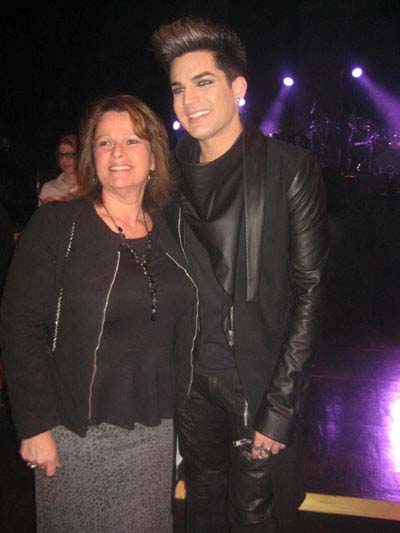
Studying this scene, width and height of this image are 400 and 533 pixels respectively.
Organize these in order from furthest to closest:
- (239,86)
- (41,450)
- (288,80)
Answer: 1. (288,80)
2. (239,86)
3. (41,450)

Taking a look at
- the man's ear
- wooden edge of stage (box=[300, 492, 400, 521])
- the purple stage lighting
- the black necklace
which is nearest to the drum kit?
the purple stage lighting

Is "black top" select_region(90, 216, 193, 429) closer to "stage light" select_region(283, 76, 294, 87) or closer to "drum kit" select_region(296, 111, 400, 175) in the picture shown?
"drum kit" select_region(296, 111, 400, 175)

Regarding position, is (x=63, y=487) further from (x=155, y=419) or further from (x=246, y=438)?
(x=246, y=438)

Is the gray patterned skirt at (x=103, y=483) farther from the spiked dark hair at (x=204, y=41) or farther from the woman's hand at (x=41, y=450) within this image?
the spiked dark hair at (x=204, y=41)

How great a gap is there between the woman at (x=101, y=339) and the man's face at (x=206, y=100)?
16 cm

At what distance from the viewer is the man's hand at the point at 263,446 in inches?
68.2

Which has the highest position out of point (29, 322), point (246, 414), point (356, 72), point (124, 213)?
point (356, 72)

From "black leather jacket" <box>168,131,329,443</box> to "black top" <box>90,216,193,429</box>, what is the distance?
26 cm

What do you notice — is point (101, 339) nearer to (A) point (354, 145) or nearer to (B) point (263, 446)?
(B) point (263, 446)

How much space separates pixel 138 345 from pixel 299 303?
1.98ft

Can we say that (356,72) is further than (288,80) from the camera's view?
Yes

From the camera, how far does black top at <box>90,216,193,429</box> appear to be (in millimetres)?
1634

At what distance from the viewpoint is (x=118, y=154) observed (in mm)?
1742

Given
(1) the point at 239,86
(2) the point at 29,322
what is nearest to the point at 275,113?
(1) the point at 239,86
